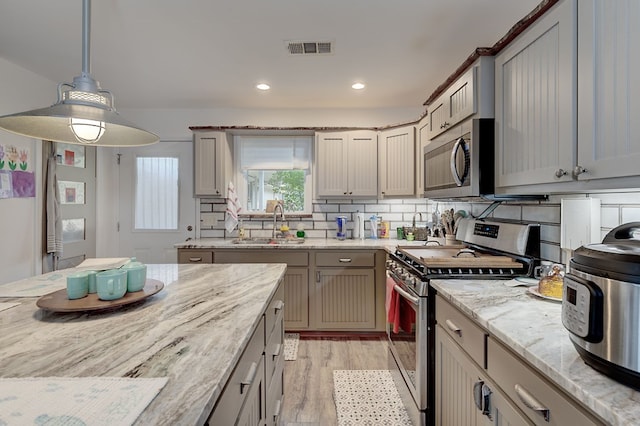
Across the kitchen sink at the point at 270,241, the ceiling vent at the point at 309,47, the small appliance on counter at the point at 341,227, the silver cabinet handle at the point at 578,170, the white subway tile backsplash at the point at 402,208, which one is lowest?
the kitchen sink at the point at 270,241

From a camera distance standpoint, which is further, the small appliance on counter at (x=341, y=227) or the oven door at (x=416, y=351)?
the small appliance on counter at (x=341, y=227)

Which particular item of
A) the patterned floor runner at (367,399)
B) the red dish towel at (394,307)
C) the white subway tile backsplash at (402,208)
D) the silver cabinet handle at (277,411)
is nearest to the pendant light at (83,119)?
the silver cabinet handle at (277,411)

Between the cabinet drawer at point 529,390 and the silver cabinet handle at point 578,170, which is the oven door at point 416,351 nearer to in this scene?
the cabinet drawer at point 529,390

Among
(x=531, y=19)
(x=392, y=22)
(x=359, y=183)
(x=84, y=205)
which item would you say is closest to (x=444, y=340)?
(x=531, y=19)

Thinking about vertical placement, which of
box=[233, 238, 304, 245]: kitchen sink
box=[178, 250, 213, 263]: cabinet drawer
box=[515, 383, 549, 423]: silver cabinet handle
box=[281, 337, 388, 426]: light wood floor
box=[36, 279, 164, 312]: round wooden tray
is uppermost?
box=[233, 238, 304, 245]: kitchen sink

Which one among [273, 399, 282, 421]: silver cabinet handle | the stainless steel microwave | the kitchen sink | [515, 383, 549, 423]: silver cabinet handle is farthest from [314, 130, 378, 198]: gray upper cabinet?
[515, 383, 549, 423]: silver cabinet handle

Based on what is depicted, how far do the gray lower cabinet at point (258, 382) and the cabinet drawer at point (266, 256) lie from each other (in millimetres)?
1215

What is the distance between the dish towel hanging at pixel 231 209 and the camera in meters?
3.55

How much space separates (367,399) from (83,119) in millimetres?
2232

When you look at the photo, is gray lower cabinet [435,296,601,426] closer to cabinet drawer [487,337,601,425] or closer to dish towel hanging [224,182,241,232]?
cabinet drawer [487,337,601,425]

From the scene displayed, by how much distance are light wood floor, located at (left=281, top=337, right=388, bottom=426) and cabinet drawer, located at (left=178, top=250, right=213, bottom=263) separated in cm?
123

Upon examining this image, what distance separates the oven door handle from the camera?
5.84 feet

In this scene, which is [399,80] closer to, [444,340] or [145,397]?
[444,340]

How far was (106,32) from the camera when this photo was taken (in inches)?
86.0
